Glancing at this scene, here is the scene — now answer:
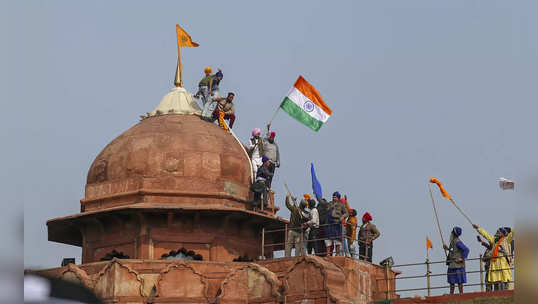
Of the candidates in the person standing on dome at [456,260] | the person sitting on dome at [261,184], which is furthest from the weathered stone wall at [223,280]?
the person sitting on dome at [261,184]

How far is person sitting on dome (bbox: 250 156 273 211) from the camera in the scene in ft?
68.4

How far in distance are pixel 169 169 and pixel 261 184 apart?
7.77ft

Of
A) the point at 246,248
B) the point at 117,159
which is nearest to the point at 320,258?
the point at 246,248

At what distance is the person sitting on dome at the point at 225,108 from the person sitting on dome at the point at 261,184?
2233mm

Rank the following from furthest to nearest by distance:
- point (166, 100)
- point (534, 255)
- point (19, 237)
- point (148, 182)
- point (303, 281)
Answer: point (166, 100), point (148, 182), point (303, 281), point (534, 255), point (19, 237)

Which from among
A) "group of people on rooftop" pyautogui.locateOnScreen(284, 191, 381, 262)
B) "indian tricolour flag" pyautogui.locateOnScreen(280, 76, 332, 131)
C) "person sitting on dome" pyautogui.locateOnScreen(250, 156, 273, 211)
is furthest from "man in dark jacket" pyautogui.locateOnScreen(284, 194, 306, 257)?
"indian tricolour flag" pyautogui.locateOnScreen(280, 76, 332, 131)

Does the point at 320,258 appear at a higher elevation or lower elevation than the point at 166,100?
lower

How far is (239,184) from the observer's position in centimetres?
2108

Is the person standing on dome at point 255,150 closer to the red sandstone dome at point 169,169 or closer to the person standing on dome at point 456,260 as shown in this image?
the red sandstone dome at point 169,169

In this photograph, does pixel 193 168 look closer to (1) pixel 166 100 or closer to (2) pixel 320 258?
(1) pixel 166 100

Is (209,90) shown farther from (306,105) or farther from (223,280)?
(223,280)

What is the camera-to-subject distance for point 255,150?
22.0 metres

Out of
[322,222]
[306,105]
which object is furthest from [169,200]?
[306,105]

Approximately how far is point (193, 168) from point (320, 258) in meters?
4.69
